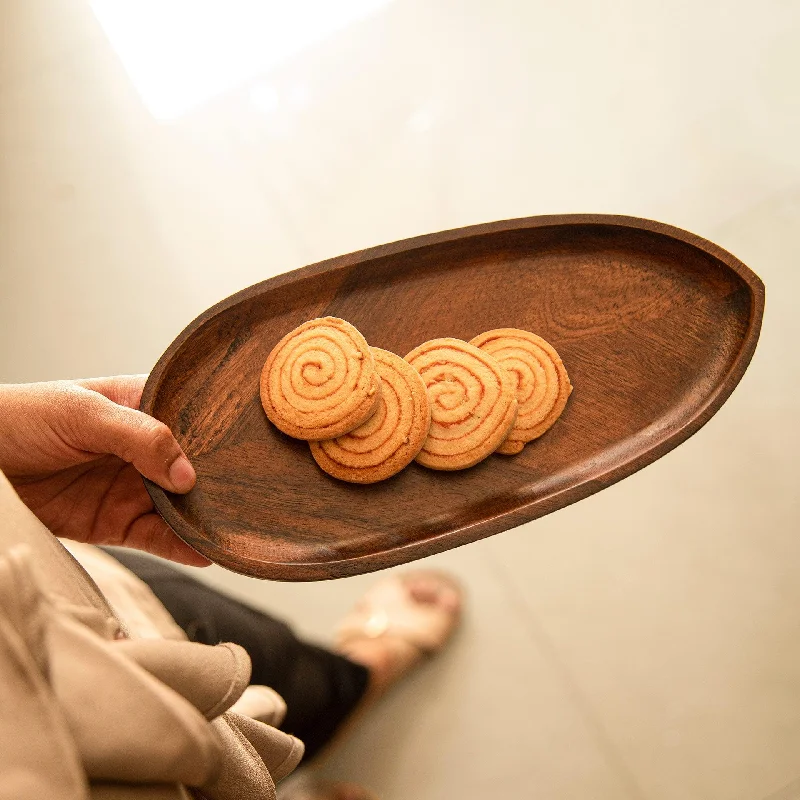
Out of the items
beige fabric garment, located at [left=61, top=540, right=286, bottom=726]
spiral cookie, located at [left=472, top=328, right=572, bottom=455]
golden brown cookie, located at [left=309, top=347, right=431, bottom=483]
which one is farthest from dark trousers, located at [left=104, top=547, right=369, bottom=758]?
spiral cookie, located at [left=472, top=328, right=572, bottom=455]

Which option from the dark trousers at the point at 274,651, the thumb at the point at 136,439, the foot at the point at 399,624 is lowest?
the foot at the point at 399,624

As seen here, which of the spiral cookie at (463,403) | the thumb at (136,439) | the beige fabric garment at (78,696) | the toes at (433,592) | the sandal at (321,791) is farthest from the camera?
the toes at (433,592)

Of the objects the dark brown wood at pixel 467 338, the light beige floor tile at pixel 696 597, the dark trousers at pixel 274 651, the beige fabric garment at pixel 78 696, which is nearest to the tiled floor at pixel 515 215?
the light beige floor tile at pixel 696 597

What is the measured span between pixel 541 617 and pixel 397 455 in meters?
0.84

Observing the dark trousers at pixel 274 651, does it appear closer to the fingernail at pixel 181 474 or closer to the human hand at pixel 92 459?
the human hand at pixel 92 459

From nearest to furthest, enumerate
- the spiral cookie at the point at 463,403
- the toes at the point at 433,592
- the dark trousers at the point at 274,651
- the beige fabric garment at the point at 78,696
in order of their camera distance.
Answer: the beige fabric garment at the point at 78,696 → the spiral cookie at the point at 463,403 → the dark trousers at the point at 274,651 → the toes at the point at 433,592

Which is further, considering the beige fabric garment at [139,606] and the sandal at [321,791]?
the sandal at [321,791]

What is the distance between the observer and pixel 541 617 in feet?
5.59

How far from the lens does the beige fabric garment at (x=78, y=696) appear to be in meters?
0.52

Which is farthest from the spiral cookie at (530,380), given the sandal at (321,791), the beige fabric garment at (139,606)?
the sandal at (321,791)

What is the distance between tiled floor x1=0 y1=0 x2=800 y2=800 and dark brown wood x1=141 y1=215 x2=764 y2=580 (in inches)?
26.9

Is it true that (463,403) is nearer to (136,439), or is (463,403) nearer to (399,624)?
(136,439)

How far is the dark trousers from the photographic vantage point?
1278 mm

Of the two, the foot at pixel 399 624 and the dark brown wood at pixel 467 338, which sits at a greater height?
the dark brown wood at pixel 467 338
